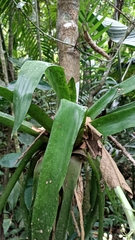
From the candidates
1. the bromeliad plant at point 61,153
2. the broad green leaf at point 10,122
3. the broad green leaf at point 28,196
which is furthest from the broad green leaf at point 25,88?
the broad green leaf at point 28,196

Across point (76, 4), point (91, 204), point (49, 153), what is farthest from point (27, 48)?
point (49, 153)

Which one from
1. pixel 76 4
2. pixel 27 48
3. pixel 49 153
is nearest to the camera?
pixel 49 153

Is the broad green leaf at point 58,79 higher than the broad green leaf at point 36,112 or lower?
higher

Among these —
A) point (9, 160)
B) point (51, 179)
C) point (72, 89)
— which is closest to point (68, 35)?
point (72, 89)

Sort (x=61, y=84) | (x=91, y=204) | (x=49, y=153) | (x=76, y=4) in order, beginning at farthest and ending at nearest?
(x=76, y=4)
(x=91, y=204)
(x=61, y=84)
(x=49, y=153)

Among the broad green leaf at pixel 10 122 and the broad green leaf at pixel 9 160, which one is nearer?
the broad green leaf at pixel 10 122

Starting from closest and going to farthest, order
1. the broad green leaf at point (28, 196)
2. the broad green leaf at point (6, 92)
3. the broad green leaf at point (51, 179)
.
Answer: the broad green leaf at point (51, 179), the broad green leaf at point (6, 92), the broad green leaf at point (28, 196)

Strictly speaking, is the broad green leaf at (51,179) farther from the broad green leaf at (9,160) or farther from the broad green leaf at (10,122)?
the broad green leaf at (9,160)

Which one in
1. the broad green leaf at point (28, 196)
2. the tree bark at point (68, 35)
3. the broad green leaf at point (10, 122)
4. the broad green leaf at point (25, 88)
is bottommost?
the broad green leaf at point (28, 196)

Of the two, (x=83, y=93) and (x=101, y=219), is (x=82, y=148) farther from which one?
(x=83, y=93)
